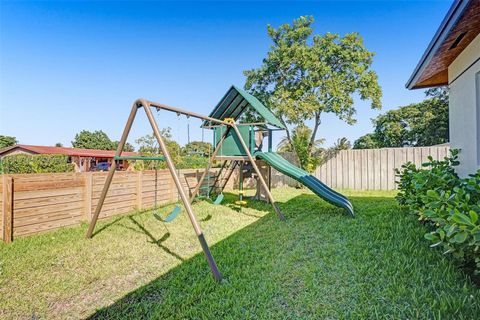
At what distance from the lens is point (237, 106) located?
7.68m

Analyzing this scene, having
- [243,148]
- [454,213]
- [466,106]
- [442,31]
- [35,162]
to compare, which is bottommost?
[454,213]

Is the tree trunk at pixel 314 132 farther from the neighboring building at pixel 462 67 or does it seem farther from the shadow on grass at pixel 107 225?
the shadow on grass at pixel 107 225

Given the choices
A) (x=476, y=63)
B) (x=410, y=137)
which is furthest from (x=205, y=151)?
(x=410, y=137)

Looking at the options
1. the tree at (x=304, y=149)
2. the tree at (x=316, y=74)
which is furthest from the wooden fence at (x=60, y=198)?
the tree at (x=316, y=74)

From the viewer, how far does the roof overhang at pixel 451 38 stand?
2.49m

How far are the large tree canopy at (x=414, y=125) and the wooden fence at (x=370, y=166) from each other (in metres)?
14.9

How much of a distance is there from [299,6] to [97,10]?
8206 millimetres

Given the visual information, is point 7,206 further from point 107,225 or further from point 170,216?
point 170,216

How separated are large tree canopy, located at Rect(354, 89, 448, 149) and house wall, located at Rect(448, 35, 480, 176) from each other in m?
21.0

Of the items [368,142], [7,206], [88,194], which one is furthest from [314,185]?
[368,142]

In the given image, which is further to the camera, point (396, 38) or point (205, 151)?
point (396, 38)

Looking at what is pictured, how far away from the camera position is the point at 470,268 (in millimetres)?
2539

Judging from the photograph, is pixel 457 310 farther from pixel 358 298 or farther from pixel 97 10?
pixel 97 10

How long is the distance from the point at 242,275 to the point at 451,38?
A: 160 inches
